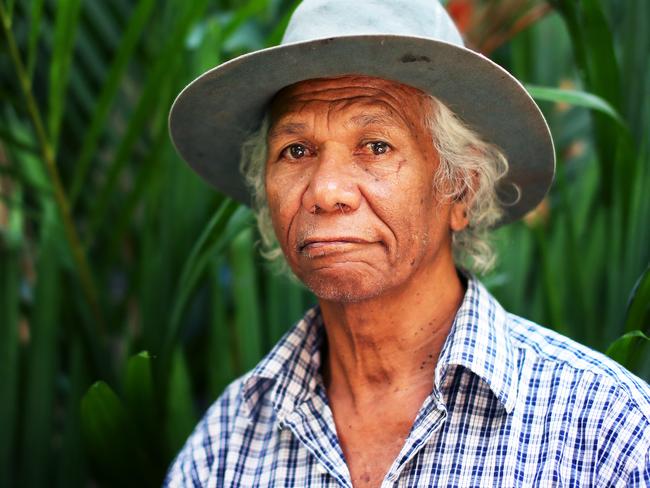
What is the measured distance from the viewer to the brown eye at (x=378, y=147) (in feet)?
5.19

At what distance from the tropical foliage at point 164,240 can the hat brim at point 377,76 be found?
11cm

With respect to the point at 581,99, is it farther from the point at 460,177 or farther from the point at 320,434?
the point at 320,434

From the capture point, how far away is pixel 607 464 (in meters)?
1.37

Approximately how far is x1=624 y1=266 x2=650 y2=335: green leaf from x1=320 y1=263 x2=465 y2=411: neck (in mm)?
277

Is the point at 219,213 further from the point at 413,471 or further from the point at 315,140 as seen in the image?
the point at 413,471

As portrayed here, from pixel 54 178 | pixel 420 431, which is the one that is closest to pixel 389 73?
pixel 420 431

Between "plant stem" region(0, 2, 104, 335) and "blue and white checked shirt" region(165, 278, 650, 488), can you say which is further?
"plant stem" region(0, 2, 104, 335)

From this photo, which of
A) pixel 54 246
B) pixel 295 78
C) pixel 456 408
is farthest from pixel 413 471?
pixel 54 246

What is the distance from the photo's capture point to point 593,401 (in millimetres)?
1426

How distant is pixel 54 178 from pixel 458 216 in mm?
883

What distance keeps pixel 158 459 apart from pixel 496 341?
0.74 m

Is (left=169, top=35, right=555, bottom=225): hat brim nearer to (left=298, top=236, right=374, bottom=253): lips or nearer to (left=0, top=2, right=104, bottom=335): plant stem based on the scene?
(left=298, top=236, right=374, bottom=253): lips

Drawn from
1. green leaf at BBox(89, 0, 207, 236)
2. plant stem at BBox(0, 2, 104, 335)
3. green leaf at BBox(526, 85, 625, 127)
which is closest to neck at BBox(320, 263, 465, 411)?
green leaf at BBox(526, 85, 625, 127)

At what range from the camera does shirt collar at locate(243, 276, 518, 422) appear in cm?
152
